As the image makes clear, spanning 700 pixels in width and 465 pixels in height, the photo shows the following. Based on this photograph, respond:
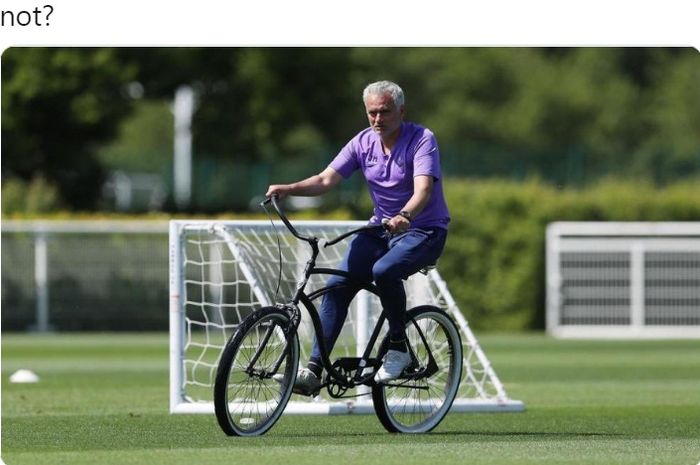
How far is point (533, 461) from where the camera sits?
821 cm

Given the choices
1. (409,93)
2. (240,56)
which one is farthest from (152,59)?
(409,93)

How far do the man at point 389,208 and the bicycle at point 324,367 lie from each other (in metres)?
0.08

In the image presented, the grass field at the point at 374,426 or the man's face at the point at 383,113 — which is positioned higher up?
the man's face at the point at 383,113

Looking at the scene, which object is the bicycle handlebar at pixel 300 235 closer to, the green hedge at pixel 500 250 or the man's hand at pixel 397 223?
the man's hand at pixel 397 223

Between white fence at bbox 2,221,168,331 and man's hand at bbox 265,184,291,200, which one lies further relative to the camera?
white fence at bbox 2,221,168,331

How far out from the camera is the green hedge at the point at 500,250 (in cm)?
2405

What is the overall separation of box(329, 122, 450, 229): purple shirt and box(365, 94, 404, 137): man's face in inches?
4.3

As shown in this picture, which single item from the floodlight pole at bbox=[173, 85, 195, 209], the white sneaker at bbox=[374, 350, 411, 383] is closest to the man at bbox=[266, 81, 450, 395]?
the white sneaker at bbox=[374, 350, 411, 383]

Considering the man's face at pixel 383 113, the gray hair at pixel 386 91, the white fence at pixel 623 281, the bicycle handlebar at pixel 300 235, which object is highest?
the gray hair at pixel 386 91

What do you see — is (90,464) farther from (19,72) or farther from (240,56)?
(240,56)

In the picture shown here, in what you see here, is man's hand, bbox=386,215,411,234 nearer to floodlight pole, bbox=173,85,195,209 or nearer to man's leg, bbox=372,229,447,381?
man's leg, bbox=372,229,447,381

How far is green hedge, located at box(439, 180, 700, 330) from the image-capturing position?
24.0 metres

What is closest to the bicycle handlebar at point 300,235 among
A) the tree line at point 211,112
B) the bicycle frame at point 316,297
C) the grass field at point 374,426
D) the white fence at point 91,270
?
the bicycle frame at point 316,297

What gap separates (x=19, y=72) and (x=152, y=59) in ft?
8.89
